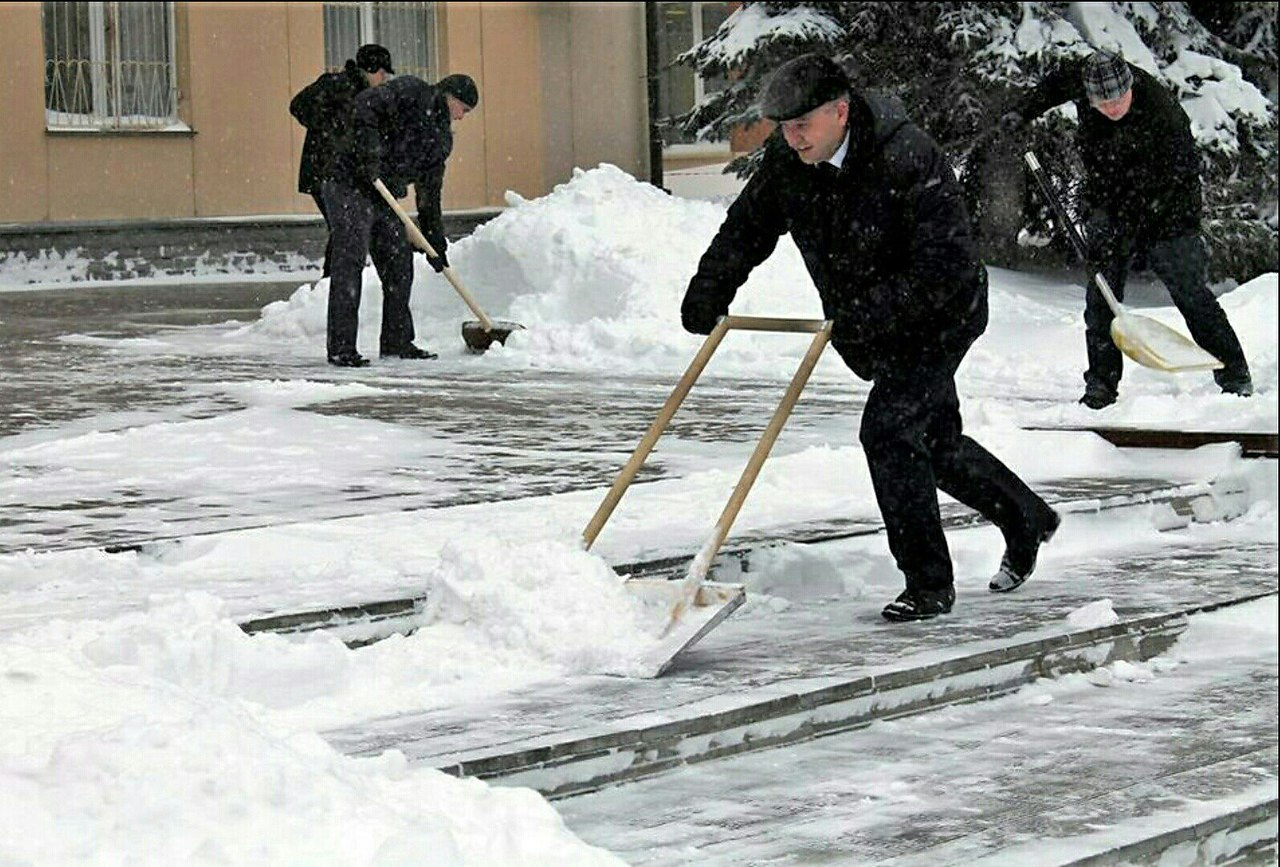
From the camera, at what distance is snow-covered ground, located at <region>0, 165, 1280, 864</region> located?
160 inches

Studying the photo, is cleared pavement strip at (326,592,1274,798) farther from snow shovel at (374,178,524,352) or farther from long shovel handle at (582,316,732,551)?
snow shovel at (374,178,524,352)

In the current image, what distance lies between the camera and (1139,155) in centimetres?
980

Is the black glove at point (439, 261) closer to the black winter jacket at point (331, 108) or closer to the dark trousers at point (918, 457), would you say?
the black winter jacket at point (331, 108)

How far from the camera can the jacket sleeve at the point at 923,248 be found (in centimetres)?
594

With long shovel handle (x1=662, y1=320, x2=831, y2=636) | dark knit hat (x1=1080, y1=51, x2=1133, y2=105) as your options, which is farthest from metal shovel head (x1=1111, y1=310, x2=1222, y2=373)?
long shovel handle (x1=662, y1=320, x2=831, y2=636)

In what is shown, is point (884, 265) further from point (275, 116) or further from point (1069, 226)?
point (275, 116)

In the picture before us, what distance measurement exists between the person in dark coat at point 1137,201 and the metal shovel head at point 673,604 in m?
4.52

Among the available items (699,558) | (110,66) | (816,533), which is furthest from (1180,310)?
(110,66)

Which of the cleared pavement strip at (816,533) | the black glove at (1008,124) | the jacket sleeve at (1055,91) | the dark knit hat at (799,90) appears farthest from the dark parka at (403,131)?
the dark knit hat at (799,90)

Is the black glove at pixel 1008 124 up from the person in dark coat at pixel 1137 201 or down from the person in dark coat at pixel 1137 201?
up

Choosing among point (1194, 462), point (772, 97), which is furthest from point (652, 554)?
point (1194, 462)

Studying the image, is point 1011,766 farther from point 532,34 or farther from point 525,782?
point 532,34

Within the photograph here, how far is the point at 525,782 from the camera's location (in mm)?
4750

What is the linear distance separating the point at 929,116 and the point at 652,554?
1050cm
